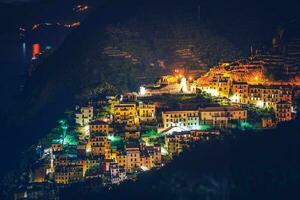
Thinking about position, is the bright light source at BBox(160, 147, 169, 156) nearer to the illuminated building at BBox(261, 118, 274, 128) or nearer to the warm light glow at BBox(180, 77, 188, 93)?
the illuminated building at BBox(261, 118, 274, 128)

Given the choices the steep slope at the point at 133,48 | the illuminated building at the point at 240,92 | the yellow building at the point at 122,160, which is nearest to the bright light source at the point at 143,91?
the steep slope at the point at 133,48

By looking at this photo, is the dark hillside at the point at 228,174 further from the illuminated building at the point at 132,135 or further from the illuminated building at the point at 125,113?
the illuminated building at the point at 125,113

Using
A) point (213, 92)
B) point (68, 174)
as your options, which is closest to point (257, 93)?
point (213, 92)

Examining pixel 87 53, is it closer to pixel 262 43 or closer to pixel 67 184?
pixel 262 43

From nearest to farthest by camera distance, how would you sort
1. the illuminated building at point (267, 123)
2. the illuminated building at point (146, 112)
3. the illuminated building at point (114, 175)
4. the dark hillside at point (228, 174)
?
the dark hillside at point (228, 174) → the illuminated building at point (114, 175) → the illuminated building at point (267, 123) → the illuminated building at point (146, 112)

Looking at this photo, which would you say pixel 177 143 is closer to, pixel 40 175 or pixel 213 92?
pixel 40 175
